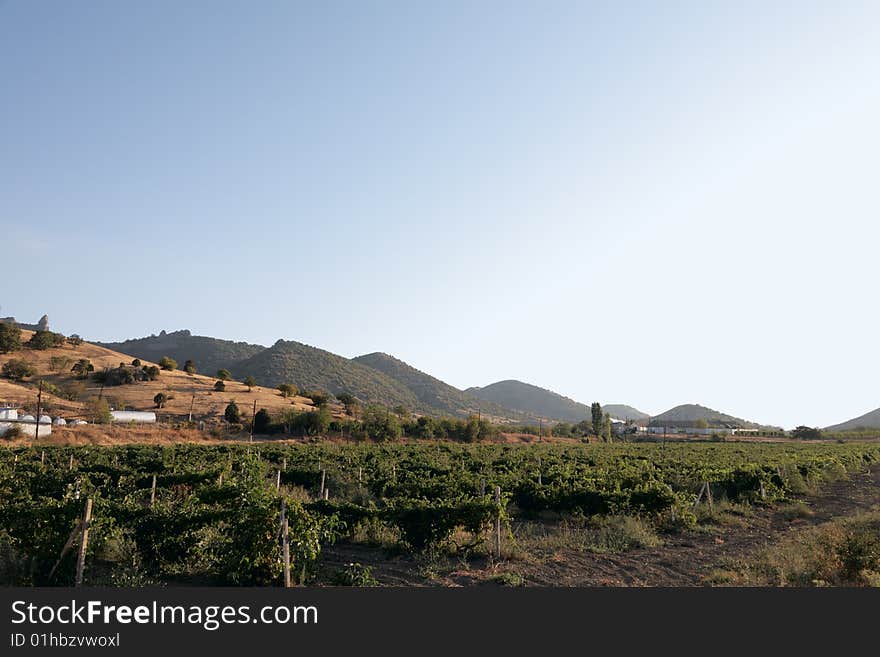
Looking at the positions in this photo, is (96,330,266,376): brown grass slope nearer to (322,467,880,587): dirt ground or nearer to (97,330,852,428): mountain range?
(97,330,852,428): mountain range

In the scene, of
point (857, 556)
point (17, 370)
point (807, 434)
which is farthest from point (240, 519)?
point (807, 434)

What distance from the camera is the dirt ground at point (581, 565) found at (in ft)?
35.5

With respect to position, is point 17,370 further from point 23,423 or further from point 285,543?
point 285,543

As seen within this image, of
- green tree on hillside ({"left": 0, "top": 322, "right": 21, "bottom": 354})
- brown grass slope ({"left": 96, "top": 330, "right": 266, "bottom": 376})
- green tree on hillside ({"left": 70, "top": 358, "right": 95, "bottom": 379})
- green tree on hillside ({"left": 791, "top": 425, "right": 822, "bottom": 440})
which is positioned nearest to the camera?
green tree on hillside ({"left": 70, "top": 358, "right": 95, "bottom": 379})

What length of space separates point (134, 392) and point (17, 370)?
16.5 metres

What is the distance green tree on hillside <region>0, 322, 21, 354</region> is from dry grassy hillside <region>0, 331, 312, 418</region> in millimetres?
1313

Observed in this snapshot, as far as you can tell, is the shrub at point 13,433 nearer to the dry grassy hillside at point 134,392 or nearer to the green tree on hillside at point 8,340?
the dry grassy hillside at point 134,392

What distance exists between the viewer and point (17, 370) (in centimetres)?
7700

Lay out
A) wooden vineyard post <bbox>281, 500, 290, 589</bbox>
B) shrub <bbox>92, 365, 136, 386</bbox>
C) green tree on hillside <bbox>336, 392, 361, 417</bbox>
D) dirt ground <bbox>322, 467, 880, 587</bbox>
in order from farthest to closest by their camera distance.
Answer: green tree on hillside <bbox>336, 392, 361, 417</bbox>, shrub <bbox>92, 365, 136, 386</bbox>, dirt ground <bbox>322, 467, 880, 587</bbox>, wooden vineyard post <bbox>281, 500, 290, 589</bbox>

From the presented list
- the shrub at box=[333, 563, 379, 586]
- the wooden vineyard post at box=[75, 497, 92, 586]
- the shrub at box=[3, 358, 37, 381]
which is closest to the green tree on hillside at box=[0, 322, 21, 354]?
the shrub at box=[3, 358, 37, 381]

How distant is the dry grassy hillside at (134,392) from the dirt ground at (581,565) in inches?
2544

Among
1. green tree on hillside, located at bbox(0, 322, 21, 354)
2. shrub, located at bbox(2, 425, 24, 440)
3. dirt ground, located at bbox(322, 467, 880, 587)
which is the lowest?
dirt ground, located at bbox(322, 467, 880, 587)

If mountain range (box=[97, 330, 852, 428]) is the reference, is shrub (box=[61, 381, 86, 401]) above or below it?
below

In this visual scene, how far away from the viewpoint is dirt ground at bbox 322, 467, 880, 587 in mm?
10828
